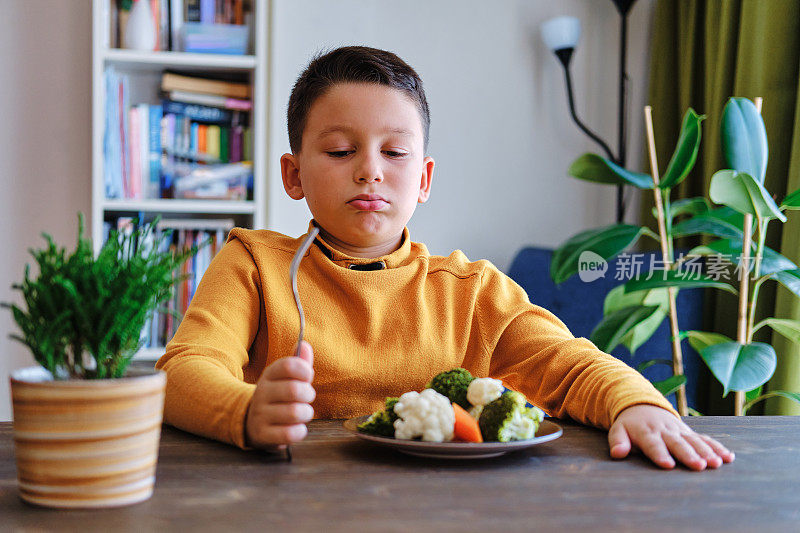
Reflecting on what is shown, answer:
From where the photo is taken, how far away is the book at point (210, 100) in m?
2.34

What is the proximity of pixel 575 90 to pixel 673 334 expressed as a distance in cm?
114

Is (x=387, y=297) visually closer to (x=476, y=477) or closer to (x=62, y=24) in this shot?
(x=476, y=477)

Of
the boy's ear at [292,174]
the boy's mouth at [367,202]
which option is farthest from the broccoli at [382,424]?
the boy's ear at [292,174]

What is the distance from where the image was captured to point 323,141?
3.65 ft

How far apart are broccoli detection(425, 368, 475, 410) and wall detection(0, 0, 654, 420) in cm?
185

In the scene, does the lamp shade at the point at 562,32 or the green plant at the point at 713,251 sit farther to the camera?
the lamp shade at the point at 562,32

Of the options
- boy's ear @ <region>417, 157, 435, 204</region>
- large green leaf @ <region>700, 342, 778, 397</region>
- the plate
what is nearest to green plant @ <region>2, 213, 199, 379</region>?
the plate

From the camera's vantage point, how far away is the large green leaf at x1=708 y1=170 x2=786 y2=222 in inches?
65.9

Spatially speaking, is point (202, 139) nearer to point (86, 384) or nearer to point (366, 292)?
point (366, 292)

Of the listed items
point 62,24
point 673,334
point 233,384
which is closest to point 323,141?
point 233,384

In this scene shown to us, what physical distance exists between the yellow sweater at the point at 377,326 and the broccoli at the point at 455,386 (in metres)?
0.23

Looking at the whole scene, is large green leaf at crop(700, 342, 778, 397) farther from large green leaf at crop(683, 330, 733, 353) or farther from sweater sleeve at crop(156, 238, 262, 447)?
sweater sleeve at crop(156, 238, 262, 447)

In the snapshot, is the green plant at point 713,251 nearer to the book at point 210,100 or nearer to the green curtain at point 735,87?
the green curtain at point 735,87

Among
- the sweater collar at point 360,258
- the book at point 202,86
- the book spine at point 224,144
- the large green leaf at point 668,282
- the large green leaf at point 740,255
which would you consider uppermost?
the book at point 202,86
